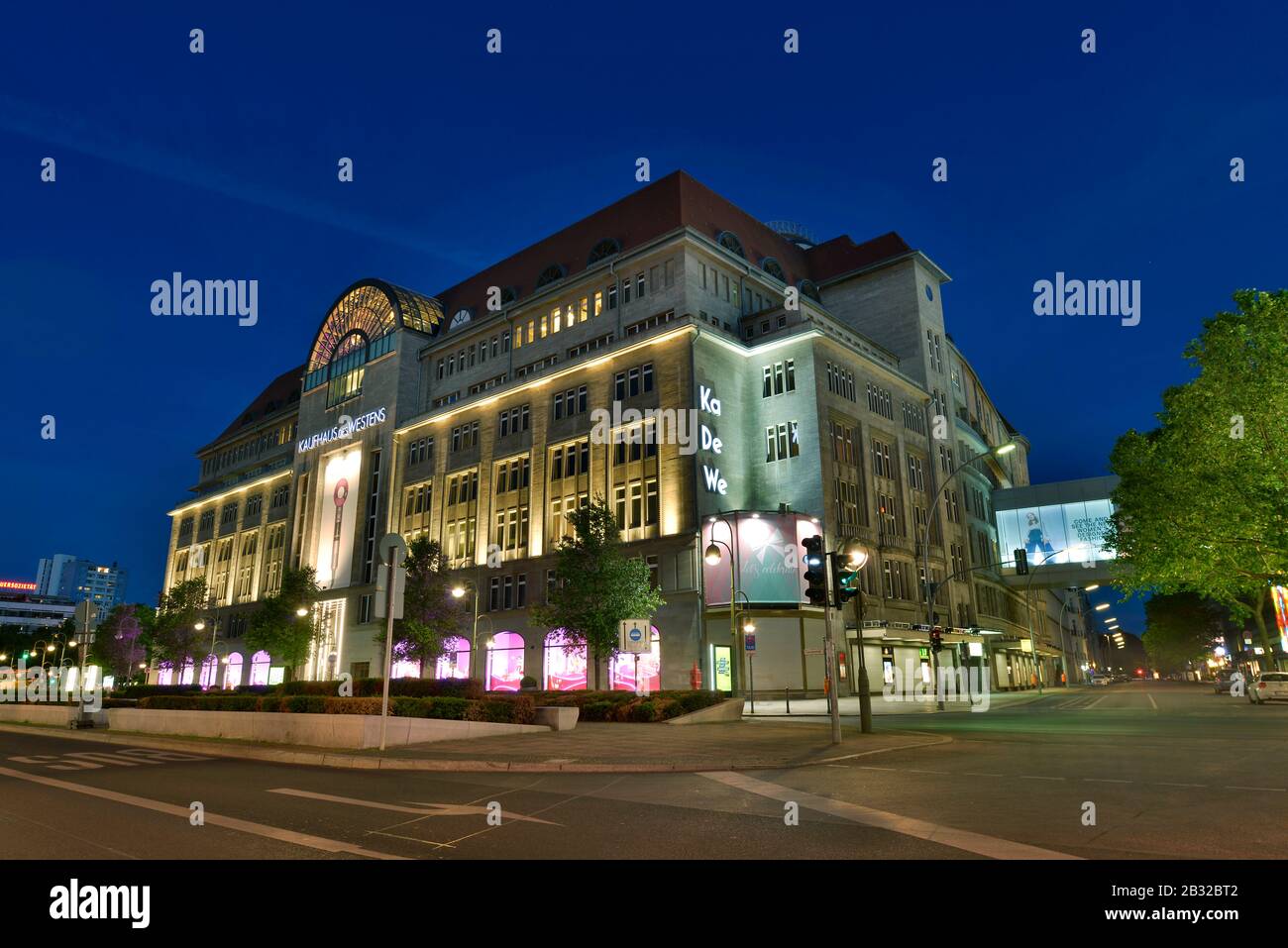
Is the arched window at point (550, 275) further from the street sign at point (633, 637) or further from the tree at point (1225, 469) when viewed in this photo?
the tree at point (1225, 469)

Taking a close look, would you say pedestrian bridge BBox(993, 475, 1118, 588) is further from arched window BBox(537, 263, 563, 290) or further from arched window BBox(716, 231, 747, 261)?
arched window BBox(537, 263, 563, 290)

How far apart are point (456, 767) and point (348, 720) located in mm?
4100

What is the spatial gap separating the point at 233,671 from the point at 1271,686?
83079 millimetres

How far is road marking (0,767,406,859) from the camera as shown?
692cm

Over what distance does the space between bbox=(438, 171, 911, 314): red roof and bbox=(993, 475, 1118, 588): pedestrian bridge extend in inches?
1041

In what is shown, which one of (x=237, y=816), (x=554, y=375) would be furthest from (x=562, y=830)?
(x=554, y=375)

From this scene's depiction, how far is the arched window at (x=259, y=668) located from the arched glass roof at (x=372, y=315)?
2837cm

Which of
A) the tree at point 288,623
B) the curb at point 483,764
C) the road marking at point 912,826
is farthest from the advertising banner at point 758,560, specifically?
the tree at point 288,623

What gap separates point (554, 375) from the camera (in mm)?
53406

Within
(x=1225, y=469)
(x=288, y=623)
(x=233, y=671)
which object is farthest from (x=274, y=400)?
(x=1225, y=469)

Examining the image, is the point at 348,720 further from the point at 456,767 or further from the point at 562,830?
the point at 562,830

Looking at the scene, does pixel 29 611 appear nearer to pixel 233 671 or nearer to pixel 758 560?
pixel 233 671

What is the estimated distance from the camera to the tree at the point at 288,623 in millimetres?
56156
